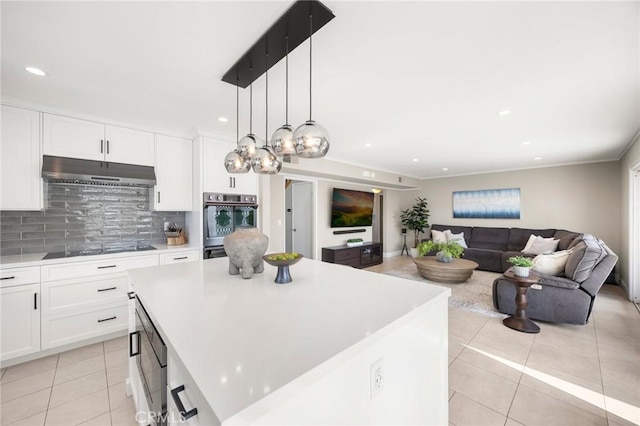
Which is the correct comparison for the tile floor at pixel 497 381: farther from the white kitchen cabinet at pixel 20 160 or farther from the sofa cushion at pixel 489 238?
the sofa cushion at pixel 489 238

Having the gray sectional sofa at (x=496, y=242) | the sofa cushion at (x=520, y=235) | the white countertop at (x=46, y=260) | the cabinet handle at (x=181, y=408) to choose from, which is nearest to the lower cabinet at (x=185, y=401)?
the cabinet handle at (x=181, y=408)

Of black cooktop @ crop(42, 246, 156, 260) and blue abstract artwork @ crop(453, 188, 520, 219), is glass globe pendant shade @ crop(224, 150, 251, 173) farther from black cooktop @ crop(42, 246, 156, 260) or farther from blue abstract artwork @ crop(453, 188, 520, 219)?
blue abstract artwork @ crop(453, 188, 520, 219)

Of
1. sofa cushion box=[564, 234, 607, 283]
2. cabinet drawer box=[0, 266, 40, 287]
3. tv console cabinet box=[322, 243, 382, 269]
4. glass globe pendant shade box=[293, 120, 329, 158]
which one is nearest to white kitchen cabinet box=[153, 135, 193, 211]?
cabinet drawer box=[0, 266, 40, 287]

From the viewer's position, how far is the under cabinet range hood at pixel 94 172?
99.8 inches

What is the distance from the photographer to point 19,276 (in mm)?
2299

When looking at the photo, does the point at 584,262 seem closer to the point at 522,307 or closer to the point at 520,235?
the point at 522,307

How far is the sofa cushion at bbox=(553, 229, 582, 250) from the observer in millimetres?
4555

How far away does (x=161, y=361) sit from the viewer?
41.9 inches

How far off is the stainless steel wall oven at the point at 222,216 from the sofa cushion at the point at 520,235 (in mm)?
5757

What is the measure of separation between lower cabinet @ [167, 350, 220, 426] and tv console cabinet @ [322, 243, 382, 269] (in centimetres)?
457

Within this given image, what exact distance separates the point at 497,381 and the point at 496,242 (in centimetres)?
493

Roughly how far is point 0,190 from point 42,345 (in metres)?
1.49

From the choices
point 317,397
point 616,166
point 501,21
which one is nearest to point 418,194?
point 616,166

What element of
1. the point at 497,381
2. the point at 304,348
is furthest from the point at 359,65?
the point at 497,381
